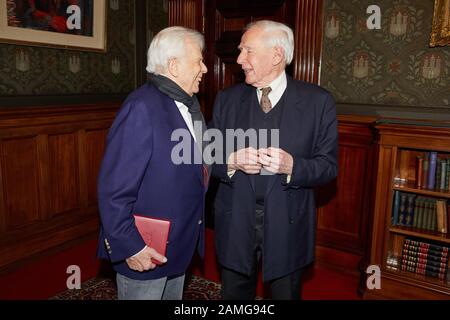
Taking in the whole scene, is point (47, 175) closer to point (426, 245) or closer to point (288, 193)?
point (288, 193)

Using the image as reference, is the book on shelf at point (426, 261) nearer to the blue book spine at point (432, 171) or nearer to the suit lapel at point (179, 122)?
the blue book spine at point (432, 171)

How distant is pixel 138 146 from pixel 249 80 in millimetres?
741

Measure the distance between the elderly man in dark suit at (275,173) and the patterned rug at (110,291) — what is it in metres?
1.17

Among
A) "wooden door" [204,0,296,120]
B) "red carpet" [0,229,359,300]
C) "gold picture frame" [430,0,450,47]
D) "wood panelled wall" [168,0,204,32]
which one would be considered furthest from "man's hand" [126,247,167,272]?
"wood panelled wall" [168,0,204,32]

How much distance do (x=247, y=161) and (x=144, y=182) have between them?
47 cm

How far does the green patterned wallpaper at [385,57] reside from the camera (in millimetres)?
3131

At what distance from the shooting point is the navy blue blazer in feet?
5.11

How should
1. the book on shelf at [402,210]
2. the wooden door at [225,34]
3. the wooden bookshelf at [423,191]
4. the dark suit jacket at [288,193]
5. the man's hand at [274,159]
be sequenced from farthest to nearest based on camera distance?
1. the wooden door at [225,34]
2. the book on shelf at [402,210]
3. the wooden bookshelf at [423,191]
4. the dark suit jacket at [288,193]
5. the man's hand at [274,159]

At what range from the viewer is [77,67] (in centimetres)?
395

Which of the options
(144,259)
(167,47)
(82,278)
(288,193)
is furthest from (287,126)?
(82,278)

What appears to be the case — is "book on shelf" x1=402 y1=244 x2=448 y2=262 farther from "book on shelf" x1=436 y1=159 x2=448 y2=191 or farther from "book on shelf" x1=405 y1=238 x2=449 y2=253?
"book on shelf" x1=436 y1=159 x2=448 y2=191

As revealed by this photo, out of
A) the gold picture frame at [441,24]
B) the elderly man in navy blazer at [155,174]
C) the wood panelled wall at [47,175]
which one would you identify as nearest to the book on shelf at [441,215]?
the gold picture frame at [441,24]

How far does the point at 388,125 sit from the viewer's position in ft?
9.58

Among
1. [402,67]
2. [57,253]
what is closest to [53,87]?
[57,253]
